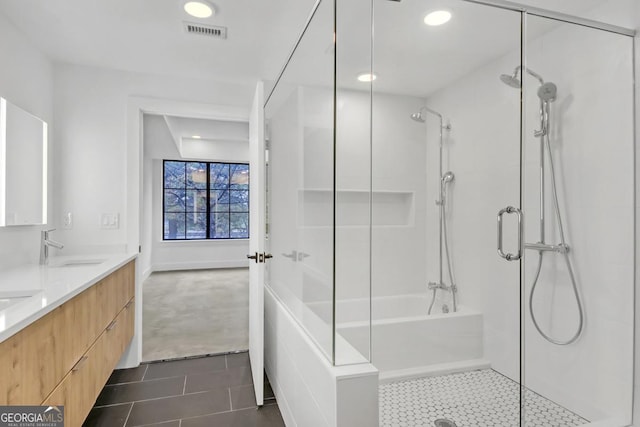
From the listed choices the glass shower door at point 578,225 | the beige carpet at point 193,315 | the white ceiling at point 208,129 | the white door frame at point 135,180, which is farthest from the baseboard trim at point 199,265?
the glass shower door at point 578,225

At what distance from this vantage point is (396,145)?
2.19 metres

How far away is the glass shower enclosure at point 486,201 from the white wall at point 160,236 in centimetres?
462

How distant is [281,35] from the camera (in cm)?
219

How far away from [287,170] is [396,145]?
0.71 m

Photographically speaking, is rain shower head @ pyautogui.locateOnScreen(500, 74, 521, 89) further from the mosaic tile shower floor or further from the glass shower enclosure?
the mosaic tile shower floor

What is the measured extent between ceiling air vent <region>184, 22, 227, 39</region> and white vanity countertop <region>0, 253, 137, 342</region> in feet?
4.89

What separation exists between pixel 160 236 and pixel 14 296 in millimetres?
5597

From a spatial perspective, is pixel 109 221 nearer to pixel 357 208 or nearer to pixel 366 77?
pixel 357 208

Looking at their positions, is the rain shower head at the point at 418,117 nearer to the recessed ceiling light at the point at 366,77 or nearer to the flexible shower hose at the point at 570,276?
the recessed ceiling light at the point at 366,77

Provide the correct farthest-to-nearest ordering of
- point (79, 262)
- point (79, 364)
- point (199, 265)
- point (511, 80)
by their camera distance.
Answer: point (199, 265), point (79, 262), point (511, 80), point (79, 364)

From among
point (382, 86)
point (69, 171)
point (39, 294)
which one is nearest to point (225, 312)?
point (69, 171)

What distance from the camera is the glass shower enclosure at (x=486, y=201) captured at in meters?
1.57

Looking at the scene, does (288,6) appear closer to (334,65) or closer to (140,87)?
(334,65)

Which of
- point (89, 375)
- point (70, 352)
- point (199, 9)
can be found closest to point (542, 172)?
point (199, 9)
